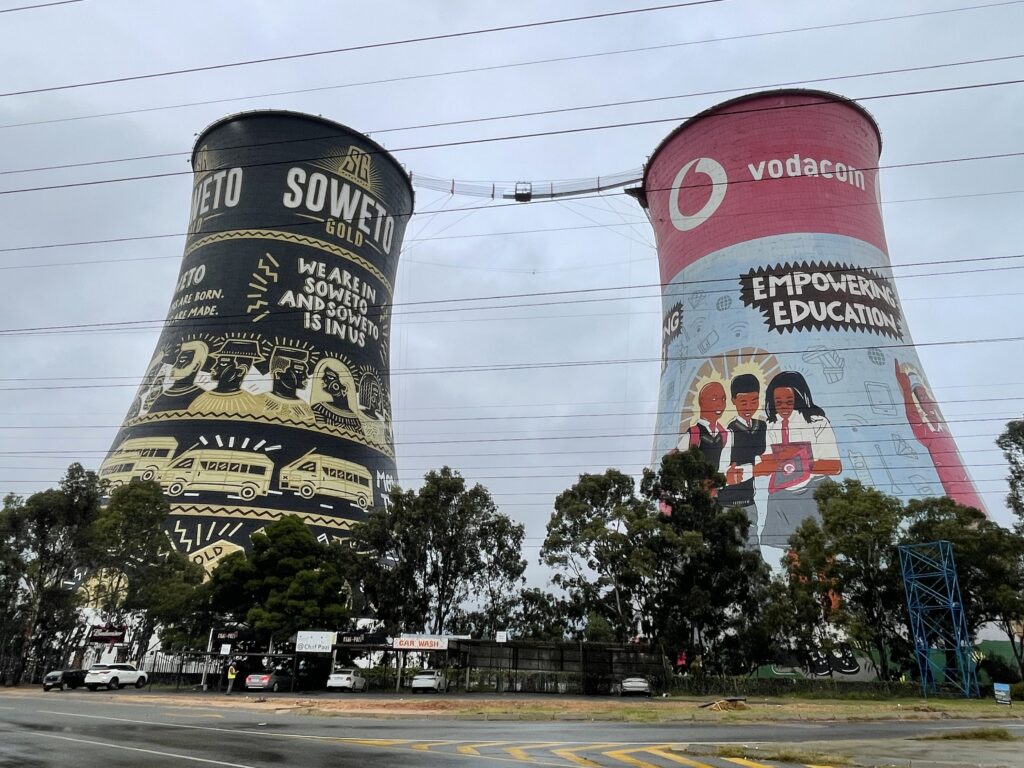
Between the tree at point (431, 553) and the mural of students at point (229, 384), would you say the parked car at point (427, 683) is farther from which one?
the mural of students at point (229, 384)

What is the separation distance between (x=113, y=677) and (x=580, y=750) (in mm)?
22749

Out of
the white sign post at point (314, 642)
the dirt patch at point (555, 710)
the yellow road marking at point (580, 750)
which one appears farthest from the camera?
the white sign post at point (314, 642)

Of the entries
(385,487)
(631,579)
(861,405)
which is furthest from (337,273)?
(861,405)

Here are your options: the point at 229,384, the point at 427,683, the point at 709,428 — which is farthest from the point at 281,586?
the point at 709,428

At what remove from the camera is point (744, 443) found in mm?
37219

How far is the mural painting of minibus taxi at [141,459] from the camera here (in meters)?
36.2

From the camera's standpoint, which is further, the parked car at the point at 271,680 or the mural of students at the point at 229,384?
the mural of students at the point at 229,384

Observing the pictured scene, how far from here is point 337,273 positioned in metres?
42.6

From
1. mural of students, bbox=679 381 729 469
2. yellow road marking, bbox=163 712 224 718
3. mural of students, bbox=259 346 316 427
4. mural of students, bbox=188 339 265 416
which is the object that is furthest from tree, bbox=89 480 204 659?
mural of students, bbox=679 381 729 469

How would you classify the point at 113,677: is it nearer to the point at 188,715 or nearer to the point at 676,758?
the point at 188,715

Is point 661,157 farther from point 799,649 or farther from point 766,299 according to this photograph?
point 799,649

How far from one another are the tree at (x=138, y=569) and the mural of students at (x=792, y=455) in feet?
84.5

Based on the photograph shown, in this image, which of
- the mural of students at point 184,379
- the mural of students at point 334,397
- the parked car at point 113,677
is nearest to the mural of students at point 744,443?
the mural of students at point 334,397

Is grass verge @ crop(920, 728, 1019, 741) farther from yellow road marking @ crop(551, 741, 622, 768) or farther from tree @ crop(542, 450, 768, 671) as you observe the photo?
tree @ crop(542, 450, 768, 671)
